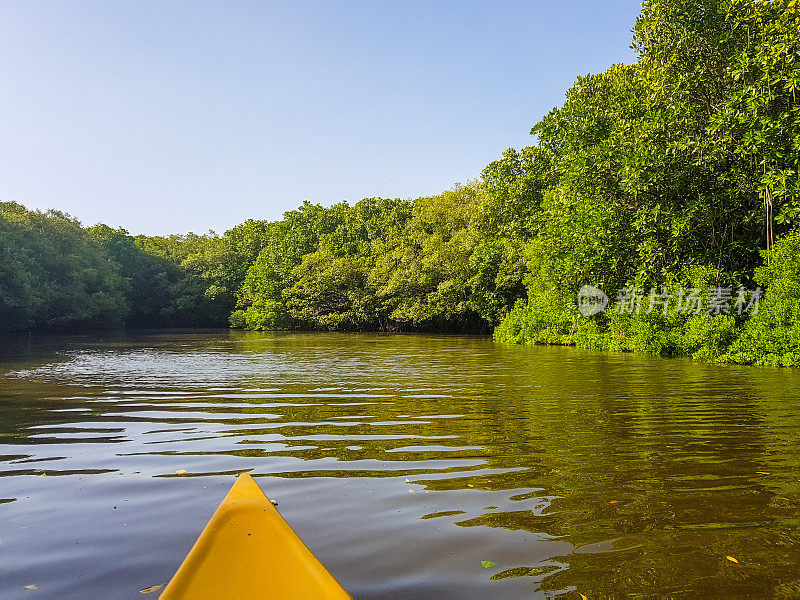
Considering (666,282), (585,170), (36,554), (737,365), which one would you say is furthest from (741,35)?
(36,554)

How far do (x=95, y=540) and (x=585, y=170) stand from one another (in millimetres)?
18568

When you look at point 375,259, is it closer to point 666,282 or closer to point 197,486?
point 666,282

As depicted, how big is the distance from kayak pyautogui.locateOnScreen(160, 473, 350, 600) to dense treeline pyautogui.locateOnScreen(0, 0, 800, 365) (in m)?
14.3

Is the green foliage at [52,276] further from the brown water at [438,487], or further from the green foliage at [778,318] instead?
the green foliage at [778,318]

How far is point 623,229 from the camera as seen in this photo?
17859 mm

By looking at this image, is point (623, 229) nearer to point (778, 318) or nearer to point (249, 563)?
point (778, 318)
